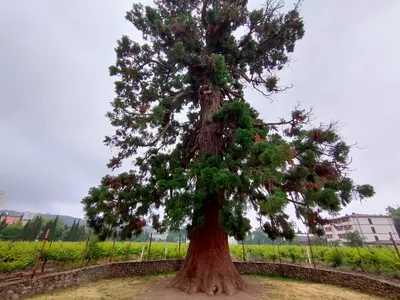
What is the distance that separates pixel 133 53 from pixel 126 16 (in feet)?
7.43

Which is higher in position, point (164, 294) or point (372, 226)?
point (372, 226)

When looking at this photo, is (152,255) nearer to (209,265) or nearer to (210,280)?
(209,265)

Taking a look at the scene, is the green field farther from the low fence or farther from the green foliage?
the green foliage

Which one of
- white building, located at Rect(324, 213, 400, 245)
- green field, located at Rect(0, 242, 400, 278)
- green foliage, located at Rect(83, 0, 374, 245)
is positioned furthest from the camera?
white building, located at Rect(324, 213, 400, 245)

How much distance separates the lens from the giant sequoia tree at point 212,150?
565 cm

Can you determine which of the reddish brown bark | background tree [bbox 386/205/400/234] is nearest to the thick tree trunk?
the reddish brown bark

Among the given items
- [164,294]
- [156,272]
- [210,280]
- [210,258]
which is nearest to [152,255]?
[156,272]

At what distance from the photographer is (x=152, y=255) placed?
14141mm

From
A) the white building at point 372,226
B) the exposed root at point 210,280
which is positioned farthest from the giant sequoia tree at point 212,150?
the white building at point 372,226

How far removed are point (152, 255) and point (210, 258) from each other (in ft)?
28.8

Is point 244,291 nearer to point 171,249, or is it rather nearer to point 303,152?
point 303,152

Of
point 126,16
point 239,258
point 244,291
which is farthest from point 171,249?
point 126,16

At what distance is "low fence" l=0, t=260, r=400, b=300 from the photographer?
20.5ft

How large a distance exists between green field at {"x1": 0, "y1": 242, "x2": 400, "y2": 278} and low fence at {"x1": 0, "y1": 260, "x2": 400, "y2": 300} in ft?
3.04
